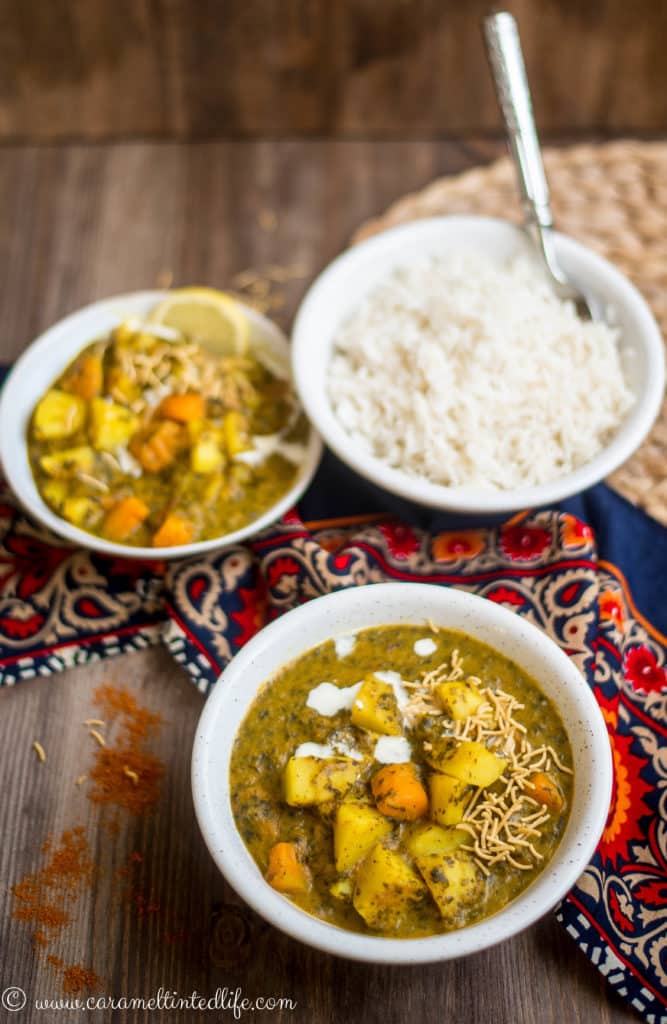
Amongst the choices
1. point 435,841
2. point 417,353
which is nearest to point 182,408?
point 417,353

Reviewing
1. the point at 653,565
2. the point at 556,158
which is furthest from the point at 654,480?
the point at 556,158

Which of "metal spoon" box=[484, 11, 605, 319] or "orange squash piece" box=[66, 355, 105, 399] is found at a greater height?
"metal spoon" box=[484, 11, 605, 319]

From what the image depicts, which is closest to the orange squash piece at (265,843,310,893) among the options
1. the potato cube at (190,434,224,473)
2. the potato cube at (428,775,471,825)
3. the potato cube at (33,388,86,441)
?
the potato cube at (428,775,471,825)

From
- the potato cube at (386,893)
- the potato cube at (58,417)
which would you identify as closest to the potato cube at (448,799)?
the potato cube at (386,893)

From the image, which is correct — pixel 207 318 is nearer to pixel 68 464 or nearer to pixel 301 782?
pixel 68 464

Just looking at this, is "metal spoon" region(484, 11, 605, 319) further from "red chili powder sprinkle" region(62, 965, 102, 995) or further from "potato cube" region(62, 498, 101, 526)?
"red chili powder sprinkle" region(62, 965, 102, 995)

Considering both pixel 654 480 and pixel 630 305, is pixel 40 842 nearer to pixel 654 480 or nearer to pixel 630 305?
pixel 654 480
